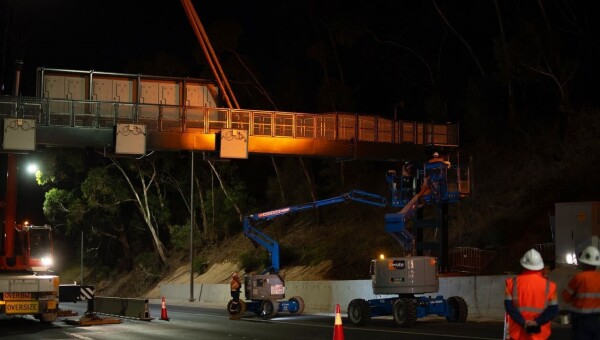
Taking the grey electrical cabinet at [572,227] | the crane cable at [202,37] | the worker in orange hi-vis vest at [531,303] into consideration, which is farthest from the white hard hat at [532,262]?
the crane cable at [202,37]

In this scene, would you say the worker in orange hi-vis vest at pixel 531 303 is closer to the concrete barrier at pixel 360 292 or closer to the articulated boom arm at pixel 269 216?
the concrete barrier at pixel 360 292

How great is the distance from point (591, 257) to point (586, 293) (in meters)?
0.42

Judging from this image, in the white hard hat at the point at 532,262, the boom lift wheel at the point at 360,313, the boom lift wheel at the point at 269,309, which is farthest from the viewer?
the boom lift wheel at the point at 269,309

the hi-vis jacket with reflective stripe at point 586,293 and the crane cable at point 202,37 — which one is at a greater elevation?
the crane cable at point 202,37

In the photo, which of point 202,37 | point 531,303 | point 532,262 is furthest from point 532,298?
point 202,37

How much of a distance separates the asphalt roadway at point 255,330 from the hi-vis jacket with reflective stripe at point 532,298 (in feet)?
34.2

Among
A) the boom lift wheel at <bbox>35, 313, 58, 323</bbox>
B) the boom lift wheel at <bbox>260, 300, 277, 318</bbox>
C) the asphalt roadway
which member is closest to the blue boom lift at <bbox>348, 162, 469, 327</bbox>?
the asphalt roadway

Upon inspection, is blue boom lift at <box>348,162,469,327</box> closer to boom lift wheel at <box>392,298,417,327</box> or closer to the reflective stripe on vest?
boom lift wheel at <box>392,298,417,327</box>

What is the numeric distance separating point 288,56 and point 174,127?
72.1 ft

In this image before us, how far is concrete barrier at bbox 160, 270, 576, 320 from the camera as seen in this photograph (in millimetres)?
26828

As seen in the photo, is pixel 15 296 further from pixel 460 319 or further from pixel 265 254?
pixel 265 254

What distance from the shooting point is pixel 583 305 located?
32.0 feet

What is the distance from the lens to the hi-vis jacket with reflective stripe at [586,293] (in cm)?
972

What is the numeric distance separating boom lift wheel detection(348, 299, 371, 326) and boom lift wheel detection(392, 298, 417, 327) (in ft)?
3.00
